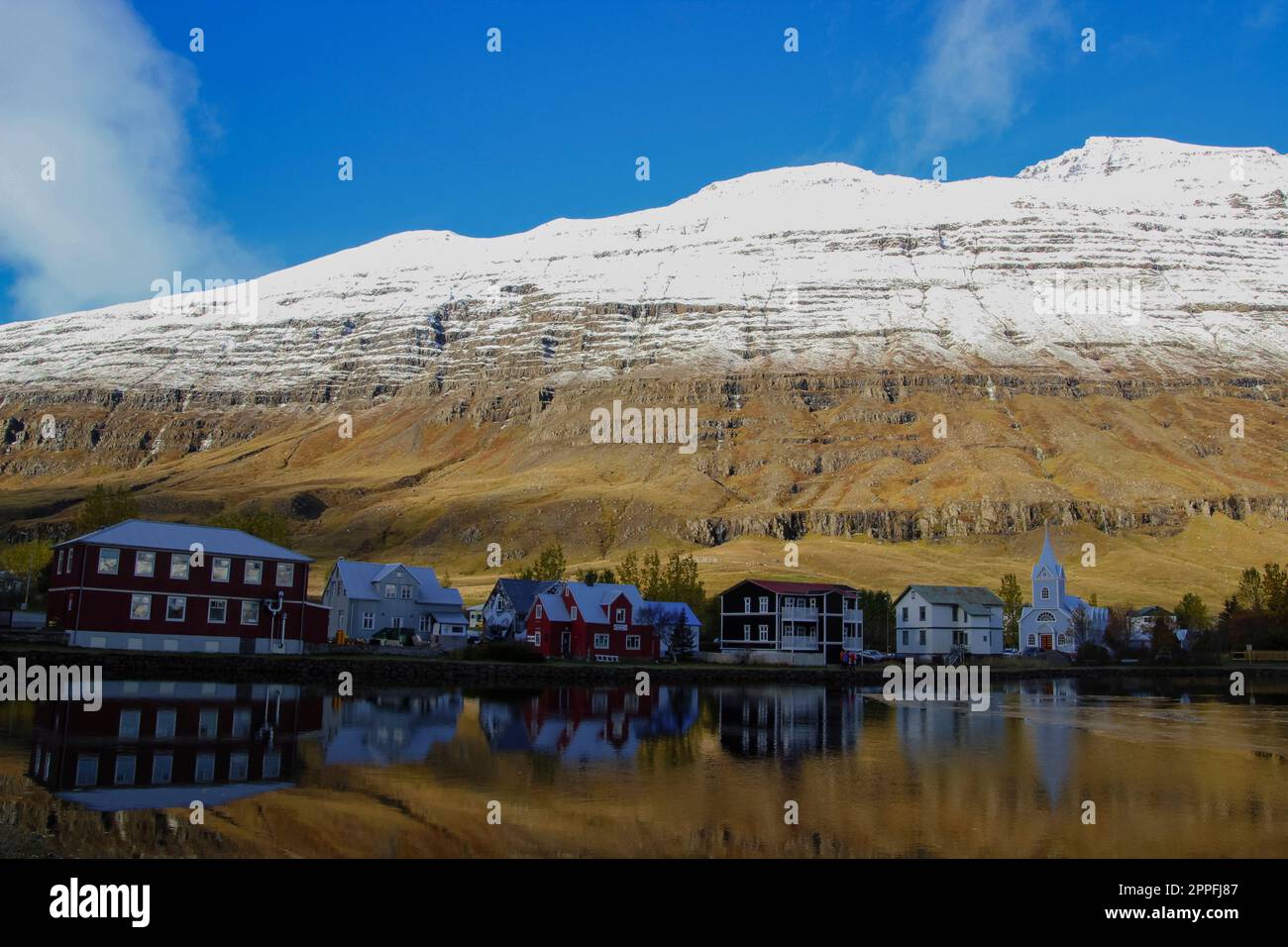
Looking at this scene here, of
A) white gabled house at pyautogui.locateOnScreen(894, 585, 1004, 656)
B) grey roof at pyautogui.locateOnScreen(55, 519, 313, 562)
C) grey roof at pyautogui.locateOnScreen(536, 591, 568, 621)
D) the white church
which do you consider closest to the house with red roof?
white gabled house at pyautogui.locateOnScreen(894, 585, 1004, 656)

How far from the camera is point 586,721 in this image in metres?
48.3

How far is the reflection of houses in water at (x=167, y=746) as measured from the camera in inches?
1053

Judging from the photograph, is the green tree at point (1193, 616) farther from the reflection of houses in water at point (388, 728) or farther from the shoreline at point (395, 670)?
the reflection of houses in water at point (388, 728)

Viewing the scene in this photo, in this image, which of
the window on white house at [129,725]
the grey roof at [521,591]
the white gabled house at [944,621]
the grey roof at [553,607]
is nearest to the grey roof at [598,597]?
the grey roof at [553,607]

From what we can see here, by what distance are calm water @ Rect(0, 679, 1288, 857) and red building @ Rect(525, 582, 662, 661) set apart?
33865mm

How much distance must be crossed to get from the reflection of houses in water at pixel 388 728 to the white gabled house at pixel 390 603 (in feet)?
113

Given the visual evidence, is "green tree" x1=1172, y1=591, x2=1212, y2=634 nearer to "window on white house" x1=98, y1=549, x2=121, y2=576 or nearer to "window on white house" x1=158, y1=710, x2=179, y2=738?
"window on white house" x1=98, y1=549, x2=121, y2=576

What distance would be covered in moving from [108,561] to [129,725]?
1179 inches

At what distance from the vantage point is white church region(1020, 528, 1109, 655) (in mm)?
122250

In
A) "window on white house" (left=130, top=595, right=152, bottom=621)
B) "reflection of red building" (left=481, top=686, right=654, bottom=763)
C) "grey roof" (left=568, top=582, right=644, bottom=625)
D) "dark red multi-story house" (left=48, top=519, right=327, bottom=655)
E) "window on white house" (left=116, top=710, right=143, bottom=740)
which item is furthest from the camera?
"grey roof" (left=568, top=582, right=644, bottom=625)

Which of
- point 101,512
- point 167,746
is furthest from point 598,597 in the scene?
point 167,746
